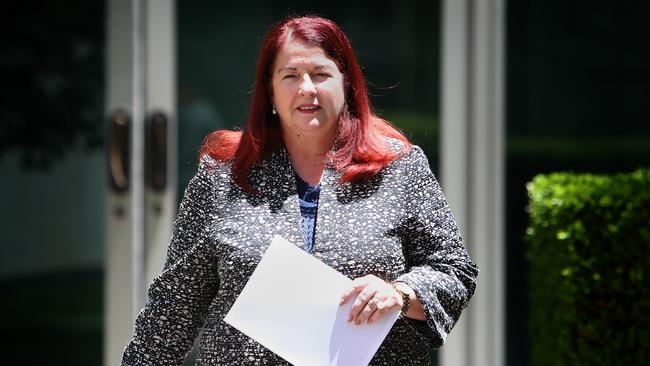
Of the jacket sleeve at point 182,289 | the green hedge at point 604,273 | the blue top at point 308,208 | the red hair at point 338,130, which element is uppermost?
the red hair at point 338,130

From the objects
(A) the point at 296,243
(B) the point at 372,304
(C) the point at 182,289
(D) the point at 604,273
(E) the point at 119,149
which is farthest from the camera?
(E) the point at 119,149

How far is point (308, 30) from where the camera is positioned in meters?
2.36

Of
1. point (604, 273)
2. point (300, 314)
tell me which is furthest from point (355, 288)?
point (604, 273)

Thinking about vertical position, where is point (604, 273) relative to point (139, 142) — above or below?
below

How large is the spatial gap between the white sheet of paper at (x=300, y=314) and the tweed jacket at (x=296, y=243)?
0.10 ft

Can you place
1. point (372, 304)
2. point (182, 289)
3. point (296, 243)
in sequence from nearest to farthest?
point (372, 304), point (296, 243), point (182, 289)

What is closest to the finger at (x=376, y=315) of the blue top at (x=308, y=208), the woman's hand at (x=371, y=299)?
the woman's hand at (x=371, y=299)

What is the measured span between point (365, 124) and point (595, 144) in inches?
125

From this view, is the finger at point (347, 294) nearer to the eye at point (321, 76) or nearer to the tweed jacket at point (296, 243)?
the tweed jacket at point (296, 243)

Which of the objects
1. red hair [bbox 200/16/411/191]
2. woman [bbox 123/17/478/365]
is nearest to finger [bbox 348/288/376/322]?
woman [bbox 123/17/478/365]

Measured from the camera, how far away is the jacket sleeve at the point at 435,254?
88.7 inches

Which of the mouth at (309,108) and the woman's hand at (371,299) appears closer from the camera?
the woman's hand at (371,299)

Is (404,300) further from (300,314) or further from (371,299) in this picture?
(300,314)

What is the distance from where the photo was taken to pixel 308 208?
93.7 inches
